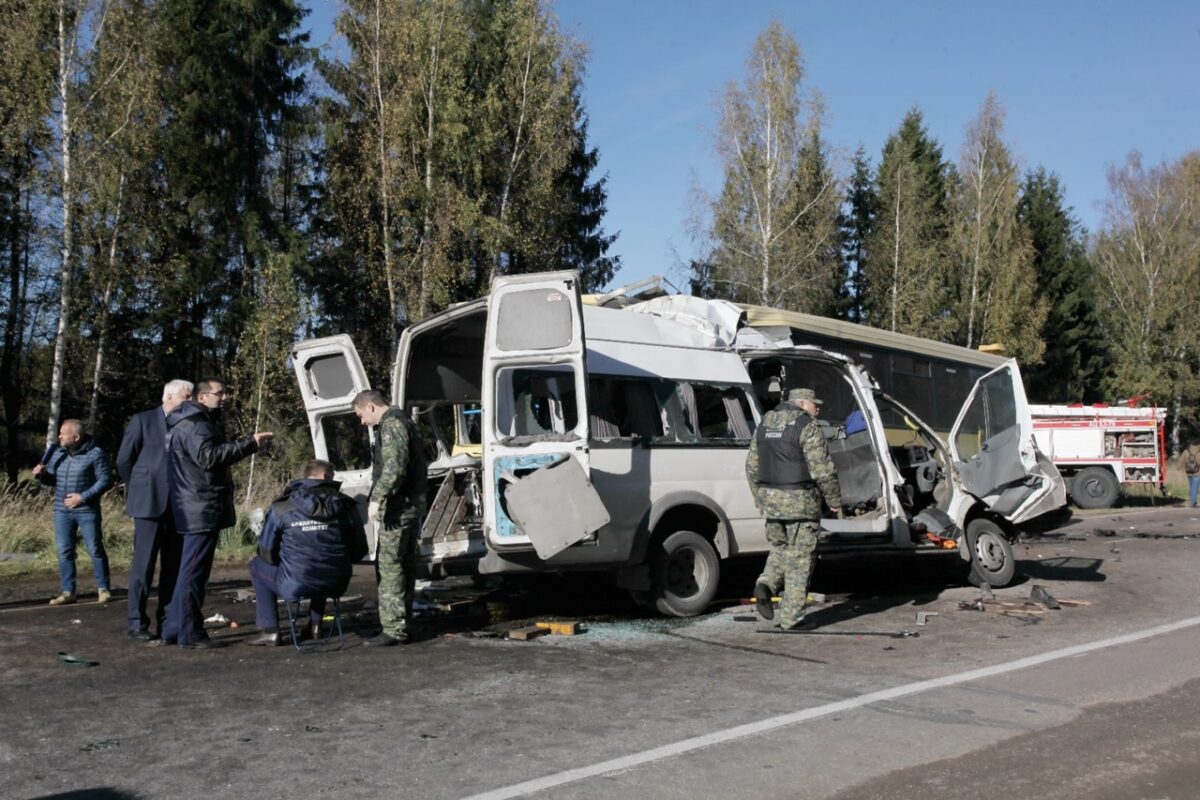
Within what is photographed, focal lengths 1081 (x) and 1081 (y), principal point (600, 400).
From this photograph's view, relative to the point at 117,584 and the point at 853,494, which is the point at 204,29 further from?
the point at 853,494

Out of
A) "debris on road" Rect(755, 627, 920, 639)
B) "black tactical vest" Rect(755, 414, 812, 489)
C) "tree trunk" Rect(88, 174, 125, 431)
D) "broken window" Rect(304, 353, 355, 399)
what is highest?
"tree trunk" Rect(88, 174, 125, 431)

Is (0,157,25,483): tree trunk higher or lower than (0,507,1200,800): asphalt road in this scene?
higher

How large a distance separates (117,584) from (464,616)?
13.7ft

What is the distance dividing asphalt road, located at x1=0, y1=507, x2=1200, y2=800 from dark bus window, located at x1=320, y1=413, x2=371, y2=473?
1.30m

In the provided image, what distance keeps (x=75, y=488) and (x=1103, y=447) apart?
23823 mm

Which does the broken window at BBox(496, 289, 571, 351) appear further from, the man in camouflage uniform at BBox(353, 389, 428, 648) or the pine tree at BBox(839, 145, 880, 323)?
the pine tree at BBox(839, 145, 880, 323)

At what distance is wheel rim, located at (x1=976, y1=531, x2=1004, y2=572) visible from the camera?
10422 mm

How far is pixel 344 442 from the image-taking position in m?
9.38

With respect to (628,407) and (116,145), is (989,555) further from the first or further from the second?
(116,145)

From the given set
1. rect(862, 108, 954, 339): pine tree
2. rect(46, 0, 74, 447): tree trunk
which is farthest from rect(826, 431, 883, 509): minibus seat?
rect(862, 108, 954, 339): pine tree

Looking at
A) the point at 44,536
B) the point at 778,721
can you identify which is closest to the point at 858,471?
the point at 778,721

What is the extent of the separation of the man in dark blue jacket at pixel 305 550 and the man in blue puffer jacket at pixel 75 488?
256 centimetres

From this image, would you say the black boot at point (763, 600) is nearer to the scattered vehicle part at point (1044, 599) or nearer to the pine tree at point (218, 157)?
the scattered vehicle part at point (1044, 599)

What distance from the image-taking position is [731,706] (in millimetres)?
5836
